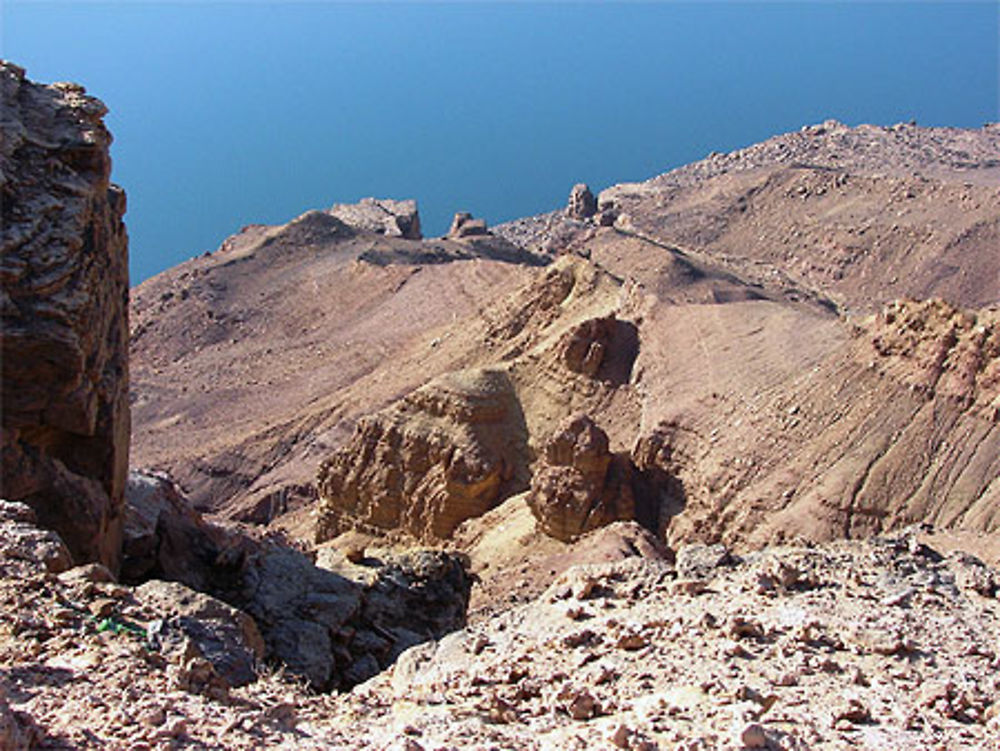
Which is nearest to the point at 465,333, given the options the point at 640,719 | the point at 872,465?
the point at 872,465

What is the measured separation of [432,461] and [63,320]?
509 inches

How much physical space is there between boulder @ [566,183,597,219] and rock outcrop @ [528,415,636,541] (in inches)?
1603

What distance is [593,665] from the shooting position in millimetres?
8359

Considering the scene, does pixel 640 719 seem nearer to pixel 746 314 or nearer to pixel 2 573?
pixel 2 573

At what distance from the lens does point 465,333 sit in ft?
108

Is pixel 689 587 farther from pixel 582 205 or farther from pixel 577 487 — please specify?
pixel 582 205

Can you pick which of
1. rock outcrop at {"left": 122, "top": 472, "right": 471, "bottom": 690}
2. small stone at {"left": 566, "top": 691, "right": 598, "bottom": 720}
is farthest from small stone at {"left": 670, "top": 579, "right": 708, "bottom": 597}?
rock outcrop at {"left": 122, "top": 472, "right": 471, "bottom": 690}

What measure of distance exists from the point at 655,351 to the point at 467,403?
3752 millimetres

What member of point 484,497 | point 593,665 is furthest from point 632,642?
point 484,497

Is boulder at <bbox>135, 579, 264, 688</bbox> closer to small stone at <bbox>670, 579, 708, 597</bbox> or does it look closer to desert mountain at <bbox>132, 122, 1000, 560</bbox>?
small stone at <bbox>670, 579, 708, 597</bbox>

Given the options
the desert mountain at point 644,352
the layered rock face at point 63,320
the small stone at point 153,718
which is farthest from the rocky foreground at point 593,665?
the desert mountain at point 644,352

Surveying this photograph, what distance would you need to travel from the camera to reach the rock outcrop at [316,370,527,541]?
949 inches

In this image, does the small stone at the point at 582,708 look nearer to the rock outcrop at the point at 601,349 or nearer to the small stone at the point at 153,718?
the small stone at the point at 153,718

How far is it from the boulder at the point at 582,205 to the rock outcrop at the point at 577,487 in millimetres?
40706
